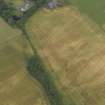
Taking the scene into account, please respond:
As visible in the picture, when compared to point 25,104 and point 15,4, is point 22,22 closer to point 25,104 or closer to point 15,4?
point 15,4

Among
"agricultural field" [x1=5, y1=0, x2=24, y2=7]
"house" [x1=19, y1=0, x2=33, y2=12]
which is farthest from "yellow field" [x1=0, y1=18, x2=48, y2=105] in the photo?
"agricultural field" [x1=5, y1=0, x2=24, y2=7]

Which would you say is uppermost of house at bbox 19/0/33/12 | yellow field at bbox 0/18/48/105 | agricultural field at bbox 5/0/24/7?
house at bbox 19/0/33/12

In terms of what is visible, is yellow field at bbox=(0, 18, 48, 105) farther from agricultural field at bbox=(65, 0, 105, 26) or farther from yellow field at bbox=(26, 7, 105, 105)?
agricultural field at bbox=(65, 0, 105, 26)

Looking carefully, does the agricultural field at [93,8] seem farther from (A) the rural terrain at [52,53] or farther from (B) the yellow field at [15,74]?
(B) the yellow field at [15,74]

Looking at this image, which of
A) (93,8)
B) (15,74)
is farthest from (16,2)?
(15,74)

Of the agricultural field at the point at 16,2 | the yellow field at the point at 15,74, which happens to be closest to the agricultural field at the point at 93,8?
the agricultural field at the point at 16,2

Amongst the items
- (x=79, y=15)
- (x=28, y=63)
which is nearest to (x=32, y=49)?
(x=28, y=63)

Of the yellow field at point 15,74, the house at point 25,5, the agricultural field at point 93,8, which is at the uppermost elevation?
the agricultural field at point 93,8
